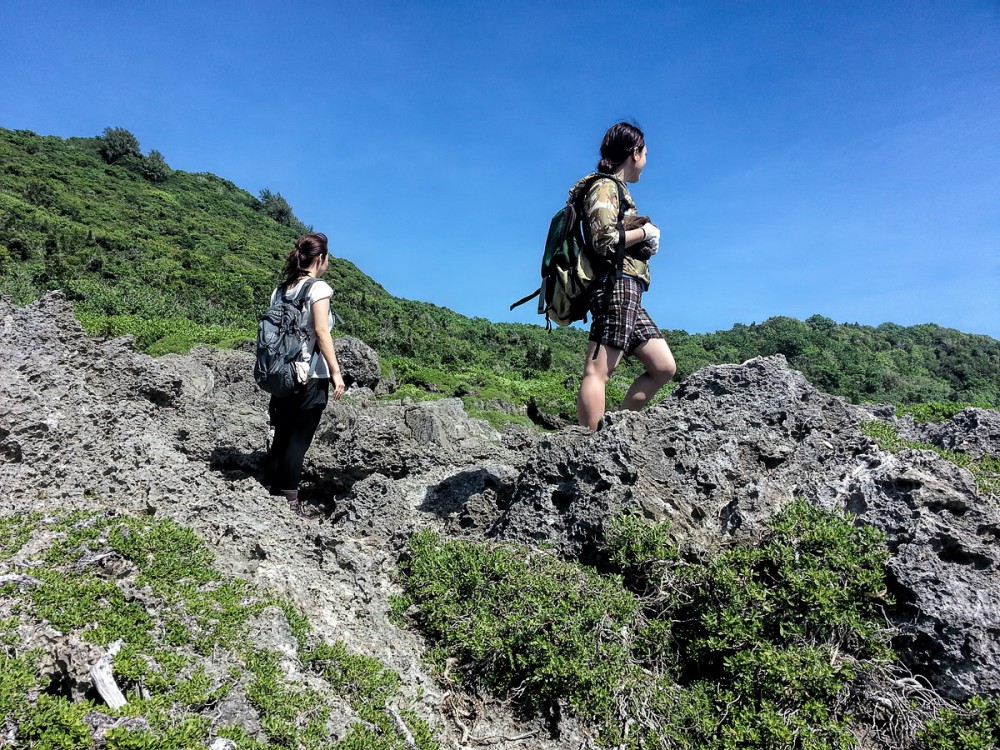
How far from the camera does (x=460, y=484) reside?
4918 mm

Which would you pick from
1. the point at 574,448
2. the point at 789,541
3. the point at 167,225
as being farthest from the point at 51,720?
the point at 167,225

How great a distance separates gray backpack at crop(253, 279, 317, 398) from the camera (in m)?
4.20

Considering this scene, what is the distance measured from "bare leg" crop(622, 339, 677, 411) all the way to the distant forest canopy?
18.5ft

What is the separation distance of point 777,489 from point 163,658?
3.28m

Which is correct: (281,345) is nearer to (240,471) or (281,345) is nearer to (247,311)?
(240,471)

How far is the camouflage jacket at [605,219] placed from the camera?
424cm

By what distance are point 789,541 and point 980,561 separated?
0.90 metres

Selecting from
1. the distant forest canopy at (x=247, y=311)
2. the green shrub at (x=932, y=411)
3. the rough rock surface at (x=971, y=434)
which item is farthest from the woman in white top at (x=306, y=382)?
the green shrub at (x=932, y=411)

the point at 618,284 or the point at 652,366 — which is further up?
the point at 618,284

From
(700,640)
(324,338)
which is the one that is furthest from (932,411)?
(324,338)

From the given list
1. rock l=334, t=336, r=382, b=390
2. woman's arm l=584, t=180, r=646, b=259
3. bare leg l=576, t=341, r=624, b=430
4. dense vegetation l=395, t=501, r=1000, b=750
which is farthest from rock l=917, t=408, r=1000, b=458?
rock l=334, t=336, r=382, b=390

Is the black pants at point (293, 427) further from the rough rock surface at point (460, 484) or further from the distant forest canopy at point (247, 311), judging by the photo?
the distant forest canopy at point (247, 311)

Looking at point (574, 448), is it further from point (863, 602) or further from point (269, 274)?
point (269, 274)

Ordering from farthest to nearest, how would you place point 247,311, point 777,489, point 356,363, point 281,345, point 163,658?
point 247,311
point 356,363
point 281,345
point 777,489
point 163,658
